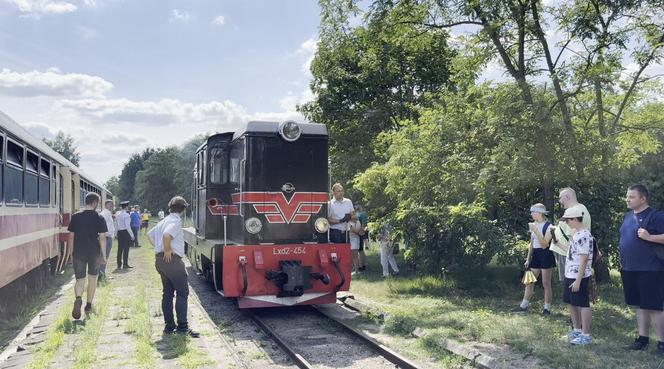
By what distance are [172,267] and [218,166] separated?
3117 millimetres

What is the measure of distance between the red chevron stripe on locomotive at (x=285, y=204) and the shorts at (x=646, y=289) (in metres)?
4.66

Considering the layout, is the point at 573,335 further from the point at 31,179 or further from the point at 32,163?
the point at 32,163

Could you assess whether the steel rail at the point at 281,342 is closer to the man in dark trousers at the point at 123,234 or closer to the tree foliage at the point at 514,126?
the tree foliage at the point at 514,126

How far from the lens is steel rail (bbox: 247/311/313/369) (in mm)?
5919

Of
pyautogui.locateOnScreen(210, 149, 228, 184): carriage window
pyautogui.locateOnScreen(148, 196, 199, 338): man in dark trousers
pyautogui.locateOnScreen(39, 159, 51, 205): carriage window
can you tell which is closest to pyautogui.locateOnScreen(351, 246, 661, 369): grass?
pyautogui.locateOnScreen(148, 196, 199, 338): man in dark trousers

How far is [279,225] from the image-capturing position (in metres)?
8.94

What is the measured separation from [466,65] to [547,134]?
2455 mm

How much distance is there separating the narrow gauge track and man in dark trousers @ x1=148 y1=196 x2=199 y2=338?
44.8 inches

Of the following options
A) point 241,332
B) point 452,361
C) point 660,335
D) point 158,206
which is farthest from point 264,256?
point 158,206

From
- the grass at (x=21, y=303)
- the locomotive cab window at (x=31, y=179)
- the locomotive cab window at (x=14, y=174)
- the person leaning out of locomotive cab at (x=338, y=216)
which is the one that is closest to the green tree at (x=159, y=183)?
the grass at (x=21, y=303)

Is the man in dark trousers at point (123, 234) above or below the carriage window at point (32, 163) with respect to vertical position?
below

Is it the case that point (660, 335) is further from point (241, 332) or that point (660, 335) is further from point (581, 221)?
point (241, 332)

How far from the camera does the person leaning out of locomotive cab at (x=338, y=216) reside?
9984 millimetres

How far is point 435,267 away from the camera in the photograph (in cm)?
1030
